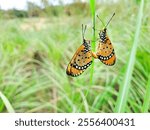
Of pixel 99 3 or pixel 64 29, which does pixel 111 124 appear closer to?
pixel 99 3

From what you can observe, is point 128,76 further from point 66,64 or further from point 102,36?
point 66,64

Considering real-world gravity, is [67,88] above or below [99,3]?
below

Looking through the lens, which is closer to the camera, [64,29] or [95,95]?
[95,95]

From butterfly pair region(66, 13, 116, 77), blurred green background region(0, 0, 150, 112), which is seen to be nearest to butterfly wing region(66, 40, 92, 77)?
butterfly pair region(66, 13, 116, 77)

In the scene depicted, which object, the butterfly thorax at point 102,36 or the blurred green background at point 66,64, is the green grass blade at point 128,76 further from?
the blurred green background at point 66,64

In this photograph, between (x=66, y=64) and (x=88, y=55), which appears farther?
(x=66, y=64)

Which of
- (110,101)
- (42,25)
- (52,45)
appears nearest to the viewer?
(110,101)

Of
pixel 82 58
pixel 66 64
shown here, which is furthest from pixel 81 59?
pixel 66 64

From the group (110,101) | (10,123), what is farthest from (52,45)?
(10,123)

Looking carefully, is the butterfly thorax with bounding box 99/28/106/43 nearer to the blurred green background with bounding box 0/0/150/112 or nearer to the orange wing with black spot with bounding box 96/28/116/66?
the orange wing with black spot with bounding box 96/28/116/66
